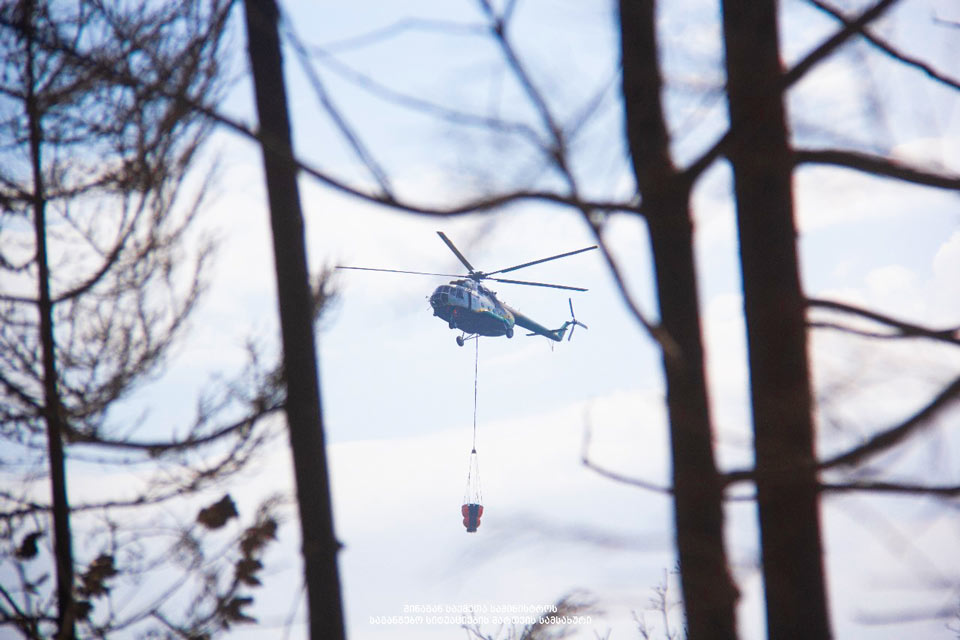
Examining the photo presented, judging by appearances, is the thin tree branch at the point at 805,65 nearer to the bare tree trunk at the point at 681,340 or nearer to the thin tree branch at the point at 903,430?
the bare tree trunk at the point at 681,340

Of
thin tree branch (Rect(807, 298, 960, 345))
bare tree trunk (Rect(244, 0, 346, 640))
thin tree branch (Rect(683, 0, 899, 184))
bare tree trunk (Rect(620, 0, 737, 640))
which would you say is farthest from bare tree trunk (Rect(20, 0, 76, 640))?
thin tree branch (Rect(807, 298, 960, 345))

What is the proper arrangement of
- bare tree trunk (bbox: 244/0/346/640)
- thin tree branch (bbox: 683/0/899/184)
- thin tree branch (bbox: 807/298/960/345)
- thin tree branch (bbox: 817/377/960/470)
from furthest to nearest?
bare tree trunk (bbox: 244/0/346/640) → thin tree branch (bbox: 807/298/960/345) → thin tree branch (bbox: 683/0/899/184) → thin tree branch (bbox: 817/377/960/470)

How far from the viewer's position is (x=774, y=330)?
10.4 feet

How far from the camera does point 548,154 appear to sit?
8.86ft

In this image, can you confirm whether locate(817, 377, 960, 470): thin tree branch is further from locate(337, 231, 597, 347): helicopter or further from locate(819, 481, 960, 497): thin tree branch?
locate(337, 231, 597, 347): helicopter

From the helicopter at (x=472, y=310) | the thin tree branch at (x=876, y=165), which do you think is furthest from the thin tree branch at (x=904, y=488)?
the helicopter at (x=472, y=310)

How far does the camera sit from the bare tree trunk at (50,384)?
5.83 m

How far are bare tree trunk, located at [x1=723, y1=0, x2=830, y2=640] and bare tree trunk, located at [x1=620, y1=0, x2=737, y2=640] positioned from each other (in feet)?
0.76

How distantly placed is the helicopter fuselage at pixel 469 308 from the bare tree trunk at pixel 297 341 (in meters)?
16.2

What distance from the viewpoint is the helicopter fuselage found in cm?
2198

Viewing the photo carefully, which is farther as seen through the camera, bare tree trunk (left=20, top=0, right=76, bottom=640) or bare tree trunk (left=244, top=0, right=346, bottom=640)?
bare tree trunk (left=20, top=0, right=76, bottom=640)

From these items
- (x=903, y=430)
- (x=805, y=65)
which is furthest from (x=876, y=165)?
(x=903, y=430)

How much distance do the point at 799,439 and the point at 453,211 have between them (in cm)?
150

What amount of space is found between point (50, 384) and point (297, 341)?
365cm
